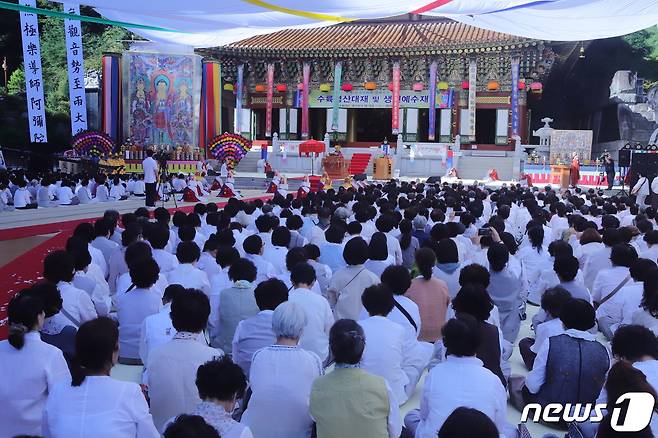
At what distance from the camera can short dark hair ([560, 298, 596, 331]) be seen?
4.04 meters

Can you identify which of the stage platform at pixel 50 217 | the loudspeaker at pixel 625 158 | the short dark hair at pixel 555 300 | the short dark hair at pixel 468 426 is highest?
the loudspeaker at pixel 625 158

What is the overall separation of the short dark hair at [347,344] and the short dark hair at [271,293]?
1.24m

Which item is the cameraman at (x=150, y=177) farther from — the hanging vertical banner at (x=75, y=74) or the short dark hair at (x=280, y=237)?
the hanging vertical banner at (x=75, y=74)

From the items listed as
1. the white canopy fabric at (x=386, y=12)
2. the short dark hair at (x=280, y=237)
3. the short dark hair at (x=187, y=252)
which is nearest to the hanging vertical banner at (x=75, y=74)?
the white canopy fabric at (x=386, y=12)

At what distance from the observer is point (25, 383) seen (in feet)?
11.6

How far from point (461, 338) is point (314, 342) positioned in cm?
157

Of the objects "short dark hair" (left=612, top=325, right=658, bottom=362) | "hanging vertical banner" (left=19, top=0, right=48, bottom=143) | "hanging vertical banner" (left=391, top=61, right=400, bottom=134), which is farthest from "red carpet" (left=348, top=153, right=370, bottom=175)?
"short dark hair" (left=612, top=325, right=658, bottom=362)

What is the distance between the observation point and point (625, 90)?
94.2ft

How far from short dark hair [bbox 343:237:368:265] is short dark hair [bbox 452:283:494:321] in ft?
4.92

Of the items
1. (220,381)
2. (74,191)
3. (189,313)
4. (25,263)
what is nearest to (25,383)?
(189,313)

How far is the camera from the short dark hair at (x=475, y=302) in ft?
14.1

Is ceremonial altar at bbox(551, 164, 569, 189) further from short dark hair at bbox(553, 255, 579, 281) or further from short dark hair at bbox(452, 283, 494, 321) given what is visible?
short dark hair at bbox(452, 283, 494, 321)

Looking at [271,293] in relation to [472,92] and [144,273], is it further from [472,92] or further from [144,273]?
[472,92]

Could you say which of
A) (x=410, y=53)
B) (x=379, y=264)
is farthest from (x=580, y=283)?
(x=410, y=53)
